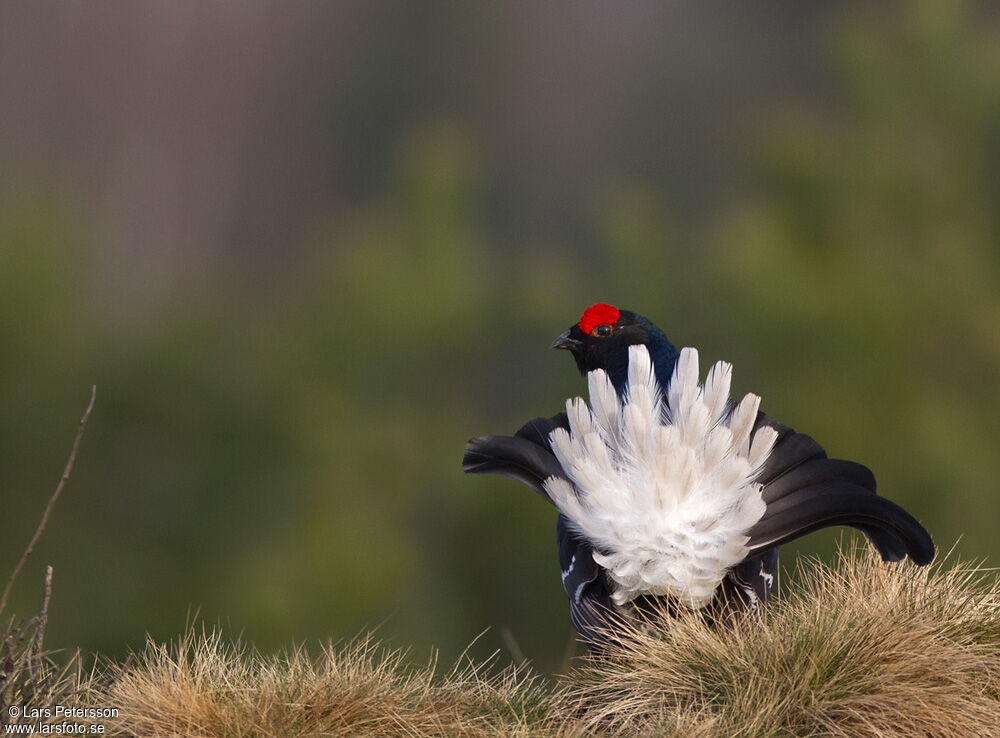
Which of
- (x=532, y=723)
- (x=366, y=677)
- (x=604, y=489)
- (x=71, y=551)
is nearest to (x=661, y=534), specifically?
(x=604, y=489)

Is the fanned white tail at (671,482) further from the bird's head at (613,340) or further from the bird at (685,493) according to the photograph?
the bird's head at (613,340)

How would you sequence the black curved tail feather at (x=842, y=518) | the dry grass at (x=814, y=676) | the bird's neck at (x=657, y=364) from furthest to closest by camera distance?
the bird's neck at (x=657, y=364) < the black curved tail feather at (x=842, y=518) < the dry grass at (x=814, y=676)

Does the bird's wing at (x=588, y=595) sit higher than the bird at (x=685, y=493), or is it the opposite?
the bird at (x=685, y=493)

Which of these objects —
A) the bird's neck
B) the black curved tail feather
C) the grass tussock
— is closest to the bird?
the black curved tail feather

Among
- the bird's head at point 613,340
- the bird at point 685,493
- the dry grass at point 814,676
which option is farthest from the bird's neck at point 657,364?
the dry grass at point 814,676

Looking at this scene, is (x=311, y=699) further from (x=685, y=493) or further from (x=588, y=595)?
(x=685, y=493)

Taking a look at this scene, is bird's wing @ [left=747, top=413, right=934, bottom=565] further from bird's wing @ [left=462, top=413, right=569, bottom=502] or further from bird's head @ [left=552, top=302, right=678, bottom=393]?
bird's head @ [left=552, top=302, right=678, bottom=393]

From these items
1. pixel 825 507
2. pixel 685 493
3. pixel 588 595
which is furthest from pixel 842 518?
pixel 588 595
